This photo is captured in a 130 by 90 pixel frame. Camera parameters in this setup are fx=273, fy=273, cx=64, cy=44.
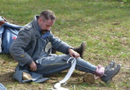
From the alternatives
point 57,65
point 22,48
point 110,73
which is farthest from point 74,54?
point 22,48

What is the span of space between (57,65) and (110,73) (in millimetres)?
724

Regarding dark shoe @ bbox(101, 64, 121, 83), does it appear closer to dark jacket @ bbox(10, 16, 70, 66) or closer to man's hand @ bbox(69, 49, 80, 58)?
man's hand @ bbox(69, 49, 80, 58)

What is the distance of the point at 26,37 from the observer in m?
3.58

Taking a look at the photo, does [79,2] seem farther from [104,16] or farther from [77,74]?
[77,74]

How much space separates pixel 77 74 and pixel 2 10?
4241 millimetres

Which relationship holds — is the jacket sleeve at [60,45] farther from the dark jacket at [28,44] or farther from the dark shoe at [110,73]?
the dark shoe at [110,73]

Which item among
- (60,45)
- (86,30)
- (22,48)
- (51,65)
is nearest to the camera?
(22,48)

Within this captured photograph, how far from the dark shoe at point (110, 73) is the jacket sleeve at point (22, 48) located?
1.01m

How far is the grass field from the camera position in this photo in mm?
3709

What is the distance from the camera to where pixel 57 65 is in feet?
12.3

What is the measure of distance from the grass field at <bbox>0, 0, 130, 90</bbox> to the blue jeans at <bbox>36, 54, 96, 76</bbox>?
0.45 feet

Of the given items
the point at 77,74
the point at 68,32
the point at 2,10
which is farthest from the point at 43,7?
the point at 77,74

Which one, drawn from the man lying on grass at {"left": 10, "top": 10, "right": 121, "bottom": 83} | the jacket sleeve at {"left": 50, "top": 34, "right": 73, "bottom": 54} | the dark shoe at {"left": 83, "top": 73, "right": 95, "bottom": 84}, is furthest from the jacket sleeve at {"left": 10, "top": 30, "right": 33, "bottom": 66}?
the dark shoe at {"left": 83, "top": 73, "right": 95, "bottom": 84}

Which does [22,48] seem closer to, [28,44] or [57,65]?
[28,44]
